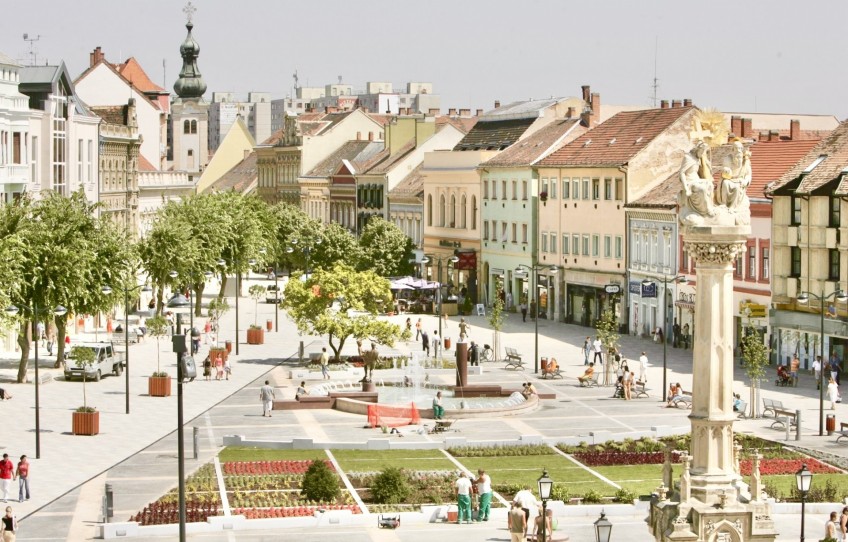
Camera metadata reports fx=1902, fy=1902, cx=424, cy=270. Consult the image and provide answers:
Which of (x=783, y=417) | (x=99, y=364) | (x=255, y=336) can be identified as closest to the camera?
(x=783, y=417)

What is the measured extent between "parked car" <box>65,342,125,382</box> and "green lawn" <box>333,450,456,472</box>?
19.7 meters

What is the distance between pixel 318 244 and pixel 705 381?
88.8m

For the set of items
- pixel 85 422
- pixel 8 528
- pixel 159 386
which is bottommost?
pixel 8 528

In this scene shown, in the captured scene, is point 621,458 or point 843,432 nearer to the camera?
point 621,458

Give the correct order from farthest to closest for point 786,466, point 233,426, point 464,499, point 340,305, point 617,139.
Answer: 1. point 617,139
2. point 340,305
3. point 233,426
4. point 786,466
5. point 464,499

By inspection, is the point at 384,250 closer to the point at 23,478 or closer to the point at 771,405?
the point at 771,405

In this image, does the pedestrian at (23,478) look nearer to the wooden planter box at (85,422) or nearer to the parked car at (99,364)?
the wooden planter box at (85,422)

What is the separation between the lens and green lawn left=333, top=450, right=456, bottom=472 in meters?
50.0

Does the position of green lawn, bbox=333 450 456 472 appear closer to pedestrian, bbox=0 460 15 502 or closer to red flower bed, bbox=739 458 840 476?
red flower bed, bbox=739 458 840 476

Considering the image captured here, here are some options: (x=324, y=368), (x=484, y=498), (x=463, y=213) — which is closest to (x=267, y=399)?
(x=324, y=368)

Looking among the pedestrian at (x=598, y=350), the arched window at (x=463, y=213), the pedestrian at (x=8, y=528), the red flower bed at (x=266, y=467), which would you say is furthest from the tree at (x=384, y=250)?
the pedestrian at (x=8, y=528)

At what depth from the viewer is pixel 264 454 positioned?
52531 mm

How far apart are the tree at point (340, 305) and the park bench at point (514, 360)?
554cm

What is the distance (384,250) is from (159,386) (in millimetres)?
51185
